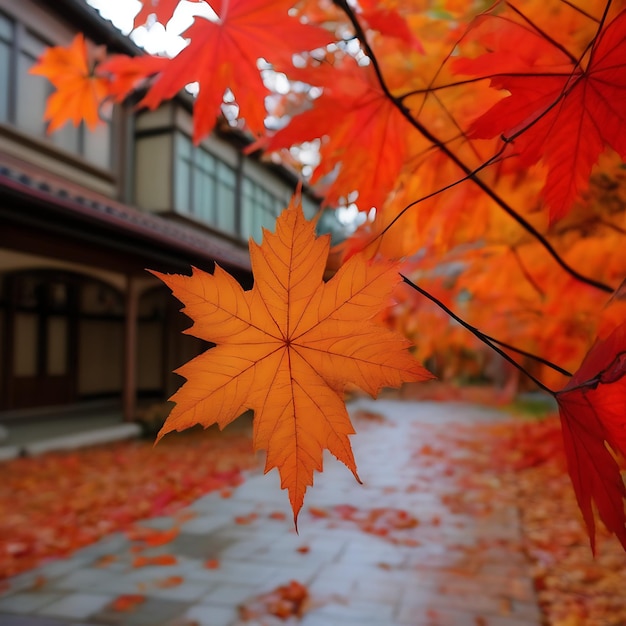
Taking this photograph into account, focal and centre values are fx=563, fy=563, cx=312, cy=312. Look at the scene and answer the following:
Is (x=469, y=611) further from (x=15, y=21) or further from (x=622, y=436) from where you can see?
(x=15, y=21)

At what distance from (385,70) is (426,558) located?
2776 millimetres

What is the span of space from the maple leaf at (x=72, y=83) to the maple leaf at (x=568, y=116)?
1.53 meters

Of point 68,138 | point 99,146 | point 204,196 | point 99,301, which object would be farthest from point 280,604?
point 204,196

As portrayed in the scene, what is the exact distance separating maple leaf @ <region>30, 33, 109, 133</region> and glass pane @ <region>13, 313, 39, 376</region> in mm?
7714

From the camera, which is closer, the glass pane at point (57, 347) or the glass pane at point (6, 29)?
the glass pane at point (6, 29)

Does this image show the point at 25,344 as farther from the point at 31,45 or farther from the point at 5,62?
the point at 31,45

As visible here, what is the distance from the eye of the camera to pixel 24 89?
812 cm

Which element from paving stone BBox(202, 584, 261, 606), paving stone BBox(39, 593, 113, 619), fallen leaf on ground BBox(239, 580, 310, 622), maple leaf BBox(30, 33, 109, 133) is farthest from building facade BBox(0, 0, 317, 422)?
fallen leaf on ground BBox(239, 580, 310, 622)

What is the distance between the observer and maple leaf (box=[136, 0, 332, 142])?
0.85m

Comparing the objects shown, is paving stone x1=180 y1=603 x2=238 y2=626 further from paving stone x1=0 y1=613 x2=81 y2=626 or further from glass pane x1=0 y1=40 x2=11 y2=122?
glass pane x1=0 y1=40 x2=11 y2=122

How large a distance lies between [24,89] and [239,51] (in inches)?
343

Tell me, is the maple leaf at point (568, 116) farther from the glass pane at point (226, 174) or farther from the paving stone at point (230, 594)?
the glass pane at point (226, 174)

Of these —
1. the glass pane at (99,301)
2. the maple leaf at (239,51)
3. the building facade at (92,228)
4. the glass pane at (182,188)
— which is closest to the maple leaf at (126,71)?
the maple leaf at (239,51)

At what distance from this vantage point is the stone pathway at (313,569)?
2.60 metres
